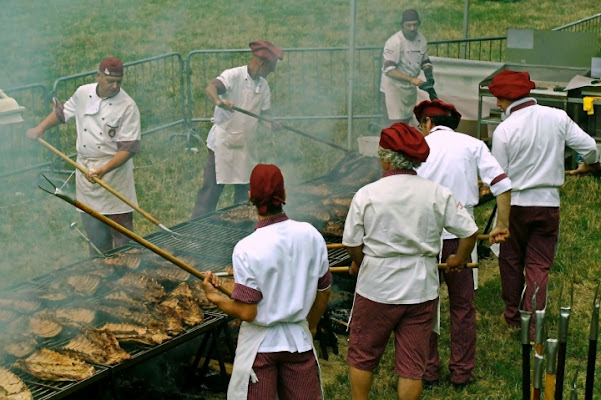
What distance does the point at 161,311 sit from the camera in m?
5.86

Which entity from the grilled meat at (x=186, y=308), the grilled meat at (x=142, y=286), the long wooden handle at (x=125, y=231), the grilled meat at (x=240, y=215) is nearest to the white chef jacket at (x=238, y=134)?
the grilled meat at (x=240, y=215)

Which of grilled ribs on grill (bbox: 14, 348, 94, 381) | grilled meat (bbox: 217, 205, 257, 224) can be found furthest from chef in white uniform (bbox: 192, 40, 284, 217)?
grilled ribs on grill (bbox: 14, 348, 94, 381)

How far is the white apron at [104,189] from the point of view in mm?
7957

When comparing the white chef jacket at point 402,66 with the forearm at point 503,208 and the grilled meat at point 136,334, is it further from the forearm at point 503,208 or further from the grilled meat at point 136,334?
the grilled meat at point 136,334

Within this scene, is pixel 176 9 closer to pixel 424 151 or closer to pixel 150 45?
pixel 150 45

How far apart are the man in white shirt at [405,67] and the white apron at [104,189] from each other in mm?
5366

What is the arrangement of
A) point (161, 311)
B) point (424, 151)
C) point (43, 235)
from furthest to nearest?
1. point (43, 235)
2. point (161, 311)
3. point (424, 151)

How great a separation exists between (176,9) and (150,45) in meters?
2.64

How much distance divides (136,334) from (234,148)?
13.6ft

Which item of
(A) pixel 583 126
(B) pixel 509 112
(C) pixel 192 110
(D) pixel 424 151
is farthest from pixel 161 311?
(C) pixel 192 110

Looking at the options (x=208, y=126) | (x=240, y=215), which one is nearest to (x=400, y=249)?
(x=240, y=215)

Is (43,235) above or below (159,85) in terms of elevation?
below

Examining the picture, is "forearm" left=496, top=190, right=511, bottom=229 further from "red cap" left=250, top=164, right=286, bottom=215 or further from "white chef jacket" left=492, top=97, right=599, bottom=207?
"red cap" left=250, top=164, right=286, bottom=215

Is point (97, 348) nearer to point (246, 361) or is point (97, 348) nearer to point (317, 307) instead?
point (246, 361)
